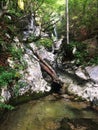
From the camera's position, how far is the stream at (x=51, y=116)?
29.5ft

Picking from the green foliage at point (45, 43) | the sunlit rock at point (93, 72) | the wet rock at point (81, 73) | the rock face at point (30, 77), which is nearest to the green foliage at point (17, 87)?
the rock face at point (30, 77)

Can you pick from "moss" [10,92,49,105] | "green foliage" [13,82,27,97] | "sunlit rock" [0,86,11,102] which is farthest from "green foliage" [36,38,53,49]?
"sunlit rock" [0,86,11,102]

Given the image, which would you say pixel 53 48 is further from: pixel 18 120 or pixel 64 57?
pixel 18 120

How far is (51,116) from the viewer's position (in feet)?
33.0

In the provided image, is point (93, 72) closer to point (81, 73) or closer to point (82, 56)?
point (81, 73)

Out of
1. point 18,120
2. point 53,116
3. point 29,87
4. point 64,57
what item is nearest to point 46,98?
point 29,87

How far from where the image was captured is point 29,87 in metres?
11.8

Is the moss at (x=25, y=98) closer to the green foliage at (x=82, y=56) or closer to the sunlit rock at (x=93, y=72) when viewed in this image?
the sunlit rock at (x=93, y=72)

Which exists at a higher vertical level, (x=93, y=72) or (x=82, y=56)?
(x=82, y=56)

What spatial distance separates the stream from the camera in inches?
354

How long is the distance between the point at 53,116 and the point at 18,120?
144cm

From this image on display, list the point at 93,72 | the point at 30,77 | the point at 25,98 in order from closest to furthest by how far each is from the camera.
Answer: the point at 25,98 < the point at 30,77 < the point at 93,72

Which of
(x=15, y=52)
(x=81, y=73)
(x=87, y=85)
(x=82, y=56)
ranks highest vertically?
(x=15, y=52)

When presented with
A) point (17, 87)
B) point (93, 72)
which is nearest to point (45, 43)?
point (93, 72)
